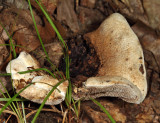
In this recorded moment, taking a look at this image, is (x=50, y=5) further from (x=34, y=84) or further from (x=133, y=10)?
(x=34, y=84)

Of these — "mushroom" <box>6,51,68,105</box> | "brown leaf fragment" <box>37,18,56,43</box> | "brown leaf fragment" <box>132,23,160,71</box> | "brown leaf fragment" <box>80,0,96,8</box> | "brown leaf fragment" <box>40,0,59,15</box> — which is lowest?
"brown leaf fragment" <box>132,23,160,71</box>

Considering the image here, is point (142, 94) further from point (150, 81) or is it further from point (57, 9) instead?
point (57, 9)

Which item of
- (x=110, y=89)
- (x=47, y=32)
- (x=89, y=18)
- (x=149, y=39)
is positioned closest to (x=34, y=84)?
(x=110, y=89)

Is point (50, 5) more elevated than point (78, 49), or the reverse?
point (50, 5)

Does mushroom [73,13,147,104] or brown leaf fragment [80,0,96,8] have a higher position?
brown leaf fragment [80,0,96,8]

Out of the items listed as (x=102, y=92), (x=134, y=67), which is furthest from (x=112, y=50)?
(x=102, y=92)

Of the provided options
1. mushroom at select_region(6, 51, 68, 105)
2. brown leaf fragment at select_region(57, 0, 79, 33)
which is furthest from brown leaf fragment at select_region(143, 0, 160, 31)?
mushroom at select_region(6, 51, 68, 105)

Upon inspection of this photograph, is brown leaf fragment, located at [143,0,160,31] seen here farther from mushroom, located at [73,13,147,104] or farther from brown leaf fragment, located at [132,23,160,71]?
mushroom, located at [73,13,147,104]
